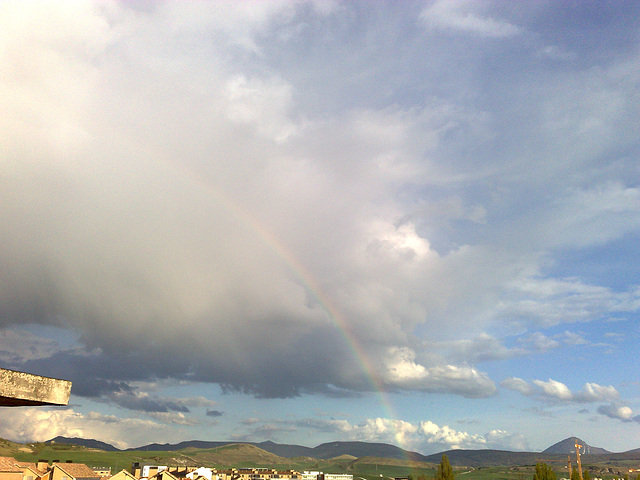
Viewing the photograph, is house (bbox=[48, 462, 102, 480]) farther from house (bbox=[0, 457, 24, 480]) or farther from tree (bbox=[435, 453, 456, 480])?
tree (bbox=[435, 453, 456, 480])

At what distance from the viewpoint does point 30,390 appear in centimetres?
793

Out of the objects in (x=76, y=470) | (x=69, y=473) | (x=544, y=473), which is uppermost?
(x=544, y=473)

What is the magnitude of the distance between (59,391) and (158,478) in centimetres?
11913

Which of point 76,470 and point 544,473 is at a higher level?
point 544,473

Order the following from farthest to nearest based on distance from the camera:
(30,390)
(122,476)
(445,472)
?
(445,472), (122,476), (30,390)

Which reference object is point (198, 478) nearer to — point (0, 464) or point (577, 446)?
point (0, 464)

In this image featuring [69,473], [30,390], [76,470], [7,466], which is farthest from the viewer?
[76,470]

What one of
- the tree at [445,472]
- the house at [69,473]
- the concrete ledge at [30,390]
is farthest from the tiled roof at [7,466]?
the concrete ledge at [30,390]

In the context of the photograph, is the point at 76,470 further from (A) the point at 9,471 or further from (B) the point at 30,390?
(B) the point at 30,390

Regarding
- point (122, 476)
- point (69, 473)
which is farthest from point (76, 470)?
point (122, 476)

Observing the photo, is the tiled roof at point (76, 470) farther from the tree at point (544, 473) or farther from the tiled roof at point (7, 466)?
the tree at point (544, 473)

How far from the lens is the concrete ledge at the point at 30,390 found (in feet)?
24.9

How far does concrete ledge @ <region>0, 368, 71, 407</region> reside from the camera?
24.9ft

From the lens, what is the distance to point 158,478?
369ft
